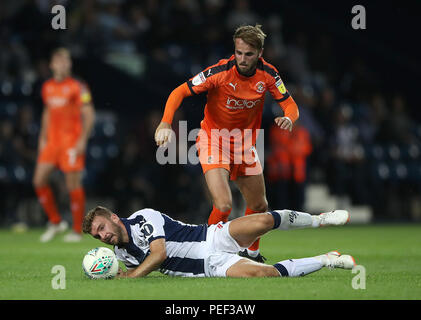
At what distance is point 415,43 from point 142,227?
1611cm

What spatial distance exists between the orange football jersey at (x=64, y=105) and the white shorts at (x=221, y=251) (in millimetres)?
6137

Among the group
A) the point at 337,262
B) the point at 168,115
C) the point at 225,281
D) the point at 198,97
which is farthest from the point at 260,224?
the point at 198,97

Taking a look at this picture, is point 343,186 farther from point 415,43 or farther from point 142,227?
point 142,227

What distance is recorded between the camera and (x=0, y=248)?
1147 centimetres

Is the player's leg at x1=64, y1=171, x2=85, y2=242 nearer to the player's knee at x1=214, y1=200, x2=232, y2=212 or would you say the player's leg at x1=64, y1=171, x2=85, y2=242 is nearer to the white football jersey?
the player's knee at x1=214, y1=200, x2=232, y2=212

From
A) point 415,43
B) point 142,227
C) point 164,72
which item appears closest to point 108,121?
point 164,72

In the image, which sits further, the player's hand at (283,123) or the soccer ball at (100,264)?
the player's hand at (283,123)

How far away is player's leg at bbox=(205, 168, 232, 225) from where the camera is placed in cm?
852

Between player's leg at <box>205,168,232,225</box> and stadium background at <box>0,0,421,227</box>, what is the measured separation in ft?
24.3

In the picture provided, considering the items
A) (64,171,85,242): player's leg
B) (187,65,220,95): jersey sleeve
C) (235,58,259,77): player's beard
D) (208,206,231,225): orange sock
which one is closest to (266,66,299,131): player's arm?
(235,58,259,77): player's beard

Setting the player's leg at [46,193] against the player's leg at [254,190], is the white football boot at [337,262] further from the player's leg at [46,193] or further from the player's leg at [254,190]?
the player's leg at [46,193]

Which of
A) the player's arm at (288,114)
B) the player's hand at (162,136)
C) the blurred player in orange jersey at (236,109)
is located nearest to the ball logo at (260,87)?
the blurred player in orange jersey at (236,109)

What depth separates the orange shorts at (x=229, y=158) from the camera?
28.9ft

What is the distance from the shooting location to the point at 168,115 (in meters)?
8.22
